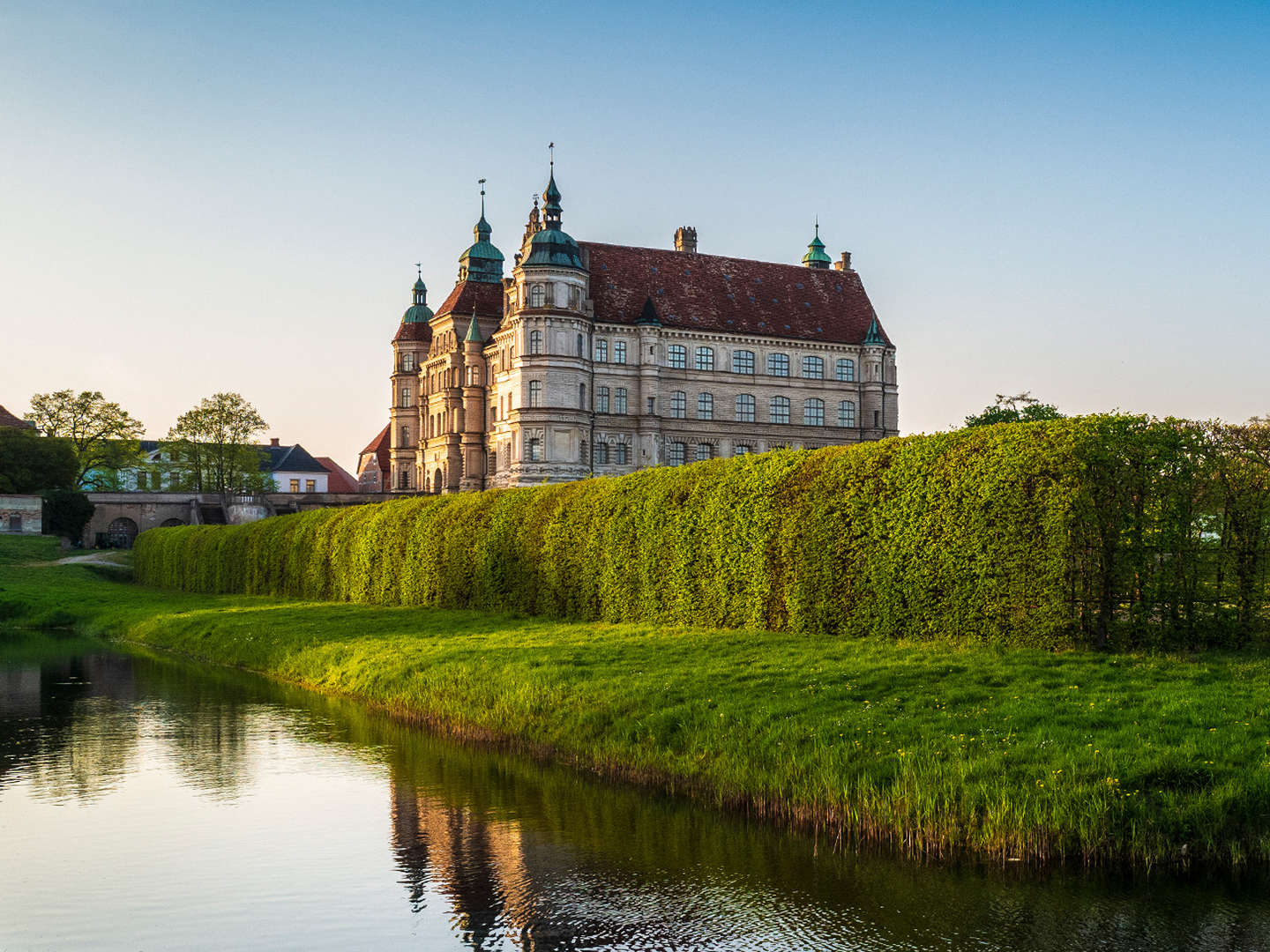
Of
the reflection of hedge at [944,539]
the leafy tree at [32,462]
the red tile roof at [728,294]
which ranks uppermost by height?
the red tile roof at [728,294]

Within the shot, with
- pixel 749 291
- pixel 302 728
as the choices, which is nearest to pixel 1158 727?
pixel 302 728

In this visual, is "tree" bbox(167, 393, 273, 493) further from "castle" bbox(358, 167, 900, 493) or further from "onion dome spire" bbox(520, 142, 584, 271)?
"onion dome spire" bbox(520, 142, 584, 271)

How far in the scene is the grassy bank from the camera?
1092 cm

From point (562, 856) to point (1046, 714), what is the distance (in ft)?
18.1

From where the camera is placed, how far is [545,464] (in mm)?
77500

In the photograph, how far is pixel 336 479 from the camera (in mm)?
148625

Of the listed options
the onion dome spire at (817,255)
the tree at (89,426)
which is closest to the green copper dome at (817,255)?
the onion dome spire at (817,255)

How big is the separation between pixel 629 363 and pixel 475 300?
1434 centimetres

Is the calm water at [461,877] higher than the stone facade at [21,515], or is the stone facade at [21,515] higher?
the stone facade at [21,515]

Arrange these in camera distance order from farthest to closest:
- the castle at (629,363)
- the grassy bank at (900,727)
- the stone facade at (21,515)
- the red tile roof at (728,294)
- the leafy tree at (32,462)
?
the red tile roof at (728,294) < the castle at (629,363) < the leafy tree at (32,462) < the stone facade at (21,515) < the grassy bank at (900,727)

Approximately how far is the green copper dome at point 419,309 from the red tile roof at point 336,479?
152ft

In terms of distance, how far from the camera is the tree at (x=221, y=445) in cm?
9425

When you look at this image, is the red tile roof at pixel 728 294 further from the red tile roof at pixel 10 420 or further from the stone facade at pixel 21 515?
the red tile roof at pixel 10 420

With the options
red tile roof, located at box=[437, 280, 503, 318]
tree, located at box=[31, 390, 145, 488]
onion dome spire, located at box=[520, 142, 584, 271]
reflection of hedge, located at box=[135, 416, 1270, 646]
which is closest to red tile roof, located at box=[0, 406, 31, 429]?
tree, located at box=[31, 390, 145, 488]
